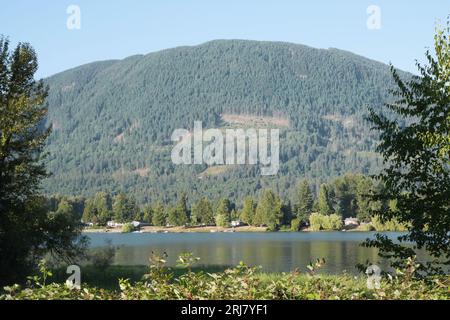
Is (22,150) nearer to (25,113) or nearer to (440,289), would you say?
(25,113)

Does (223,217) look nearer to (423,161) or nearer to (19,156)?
(19,156)

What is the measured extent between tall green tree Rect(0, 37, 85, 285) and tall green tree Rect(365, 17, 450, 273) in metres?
19.7

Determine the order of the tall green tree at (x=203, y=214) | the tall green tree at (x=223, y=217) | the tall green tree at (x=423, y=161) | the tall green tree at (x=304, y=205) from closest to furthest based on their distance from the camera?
the tall green tree at (x=423, y=161)
the tall green tree at (x=304, y=205)
the tall green tree at (x=223, y=217)
the tall green tree at (x=203, y=214)

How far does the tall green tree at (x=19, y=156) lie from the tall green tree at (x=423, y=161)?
64.8 ft

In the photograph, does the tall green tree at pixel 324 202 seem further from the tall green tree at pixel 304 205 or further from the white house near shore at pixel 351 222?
the white house near shore at pixel 351 222

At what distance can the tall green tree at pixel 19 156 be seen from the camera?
30.8 m

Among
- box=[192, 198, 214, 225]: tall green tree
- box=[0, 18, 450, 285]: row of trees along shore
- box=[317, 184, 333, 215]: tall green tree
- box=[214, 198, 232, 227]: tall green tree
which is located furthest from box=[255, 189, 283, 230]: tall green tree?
box=[0, 18, 450, 285]: row of trees along shore

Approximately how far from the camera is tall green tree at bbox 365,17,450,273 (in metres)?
18.3

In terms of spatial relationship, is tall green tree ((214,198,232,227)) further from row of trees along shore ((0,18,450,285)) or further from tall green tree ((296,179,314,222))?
row of trees along shore ((0,18,450,285))

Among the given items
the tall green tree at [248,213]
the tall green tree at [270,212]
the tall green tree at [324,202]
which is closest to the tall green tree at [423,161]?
the tall green tree at [270,212]

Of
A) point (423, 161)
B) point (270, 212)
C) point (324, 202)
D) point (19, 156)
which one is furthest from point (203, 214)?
point (423, 161)

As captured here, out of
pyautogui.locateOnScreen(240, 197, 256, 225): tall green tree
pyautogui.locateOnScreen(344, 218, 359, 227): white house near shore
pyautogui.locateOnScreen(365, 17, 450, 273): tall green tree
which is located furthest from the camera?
pyautogui.locateOnScreen(240, 197, 256, 225): tall green tree

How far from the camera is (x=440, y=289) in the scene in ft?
36.4
